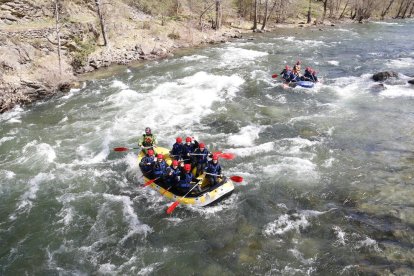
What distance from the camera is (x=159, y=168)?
1264cm

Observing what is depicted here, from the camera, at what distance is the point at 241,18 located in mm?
44312

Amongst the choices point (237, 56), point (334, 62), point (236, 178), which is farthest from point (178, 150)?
point (334, 62)

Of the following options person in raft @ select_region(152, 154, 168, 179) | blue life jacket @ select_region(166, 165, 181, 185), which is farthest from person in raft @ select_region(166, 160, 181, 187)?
person in raft @ select_region(152, 154, 168, 179)

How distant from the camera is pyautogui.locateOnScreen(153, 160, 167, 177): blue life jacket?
1257cm

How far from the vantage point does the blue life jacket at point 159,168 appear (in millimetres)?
12570

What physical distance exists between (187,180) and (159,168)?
1216 millimetres

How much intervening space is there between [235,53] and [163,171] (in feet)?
65.7

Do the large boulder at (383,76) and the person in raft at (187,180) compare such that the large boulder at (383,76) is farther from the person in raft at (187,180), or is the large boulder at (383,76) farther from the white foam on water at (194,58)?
the person in raft at (187,180)

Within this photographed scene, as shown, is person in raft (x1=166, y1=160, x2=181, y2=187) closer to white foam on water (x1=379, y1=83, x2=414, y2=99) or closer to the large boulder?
white foam on water (x1=379, y1=83, x2=414, y2=99)

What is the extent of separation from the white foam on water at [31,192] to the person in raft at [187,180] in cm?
496

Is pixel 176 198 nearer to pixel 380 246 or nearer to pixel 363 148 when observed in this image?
pixel 380 246

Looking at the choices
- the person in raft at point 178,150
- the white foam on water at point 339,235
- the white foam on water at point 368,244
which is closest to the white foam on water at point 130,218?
the person in raft at point 178,150

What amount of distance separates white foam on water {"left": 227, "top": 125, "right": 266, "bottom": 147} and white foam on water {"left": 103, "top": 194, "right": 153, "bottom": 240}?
532cm

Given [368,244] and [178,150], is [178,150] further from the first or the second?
[368,244]
